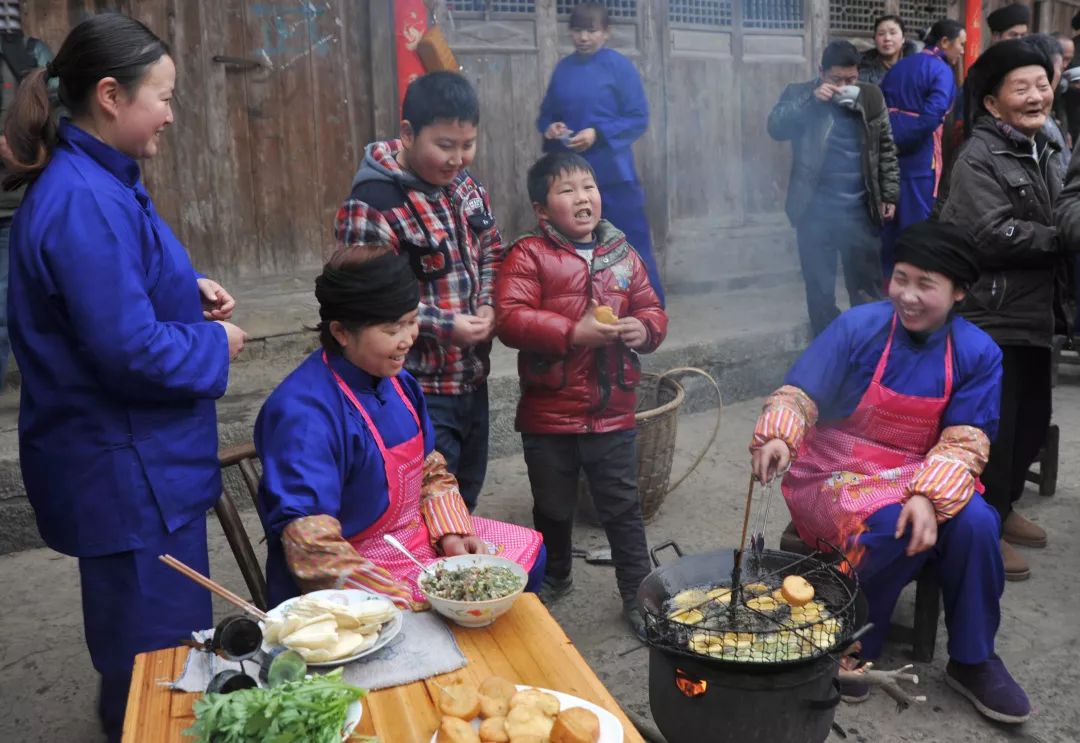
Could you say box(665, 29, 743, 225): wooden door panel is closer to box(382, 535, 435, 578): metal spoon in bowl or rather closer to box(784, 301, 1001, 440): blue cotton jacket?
box(784, 301, 1001, 440): blue cotton jacket

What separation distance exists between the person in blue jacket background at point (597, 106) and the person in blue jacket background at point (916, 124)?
6.81ft

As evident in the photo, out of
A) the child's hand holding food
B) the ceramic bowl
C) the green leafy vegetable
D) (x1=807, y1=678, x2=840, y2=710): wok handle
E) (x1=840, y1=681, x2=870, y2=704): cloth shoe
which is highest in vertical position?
the ceramic bowl

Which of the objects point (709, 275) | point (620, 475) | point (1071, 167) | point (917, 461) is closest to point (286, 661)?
point (620, 475)

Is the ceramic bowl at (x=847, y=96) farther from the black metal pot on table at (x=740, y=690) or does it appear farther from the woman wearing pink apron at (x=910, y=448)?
the black metal pot on table at (x=740, y=690)

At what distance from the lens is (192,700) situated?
2059mm

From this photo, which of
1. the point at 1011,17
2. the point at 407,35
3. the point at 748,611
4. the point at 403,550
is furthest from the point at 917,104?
the point at 403,550

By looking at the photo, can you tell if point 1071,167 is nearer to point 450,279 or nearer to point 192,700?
point 450,279

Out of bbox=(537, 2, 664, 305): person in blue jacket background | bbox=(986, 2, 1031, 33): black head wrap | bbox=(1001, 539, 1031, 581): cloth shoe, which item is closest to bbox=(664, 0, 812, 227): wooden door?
bbox=(537, 2, 664, 305): person in blue jacket background

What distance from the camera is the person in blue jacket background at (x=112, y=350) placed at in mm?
2434

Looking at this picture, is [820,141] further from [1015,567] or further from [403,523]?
[403,523]

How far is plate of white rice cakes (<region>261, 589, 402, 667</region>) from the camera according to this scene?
83.0 inches

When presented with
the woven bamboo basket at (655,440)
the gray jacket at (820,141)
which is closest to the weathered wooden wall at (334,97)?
the gray jacket at (820,141)

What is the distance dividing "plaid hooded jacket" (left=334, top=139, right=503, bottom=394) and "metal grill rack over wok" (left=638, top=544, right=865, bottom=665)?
116 centimetres

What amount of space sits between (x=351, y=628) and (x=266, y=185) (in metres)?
5.04
